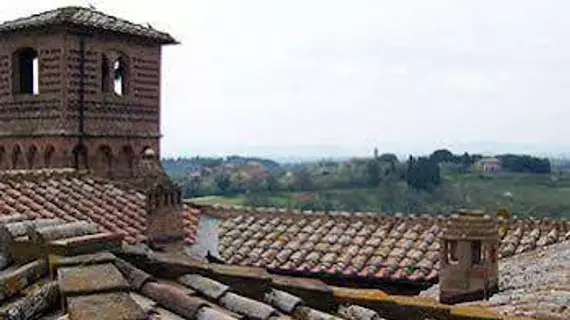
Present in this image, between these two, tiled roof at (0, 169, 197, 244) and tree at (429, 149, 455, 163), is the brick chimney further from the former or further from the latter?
tree at (429, 149, 455, 163)

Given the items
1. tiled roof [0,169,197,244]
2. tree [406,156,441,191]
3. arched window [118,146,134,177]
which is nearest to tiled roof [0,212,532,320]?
tiled roof [0,169,197,244]

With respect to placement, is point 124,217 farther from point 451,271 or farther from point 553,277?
point 553,277

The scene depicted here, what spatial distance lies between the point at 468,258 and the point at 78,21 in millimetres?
12438

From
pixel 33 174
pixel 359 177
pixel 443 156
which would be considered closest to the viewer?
pixel 33 174

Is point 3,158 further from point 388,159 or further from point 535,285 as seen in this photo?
point 388,159

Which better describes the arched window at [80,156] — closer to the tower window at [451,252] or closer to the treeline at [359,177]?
the tower window at [451,252]

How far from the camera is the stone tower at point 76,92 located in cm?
1945

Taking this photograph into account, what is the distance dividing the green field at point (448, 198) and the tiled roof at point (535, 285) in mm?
28981

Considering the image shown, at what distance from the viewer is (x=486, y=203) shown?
49.3 meters

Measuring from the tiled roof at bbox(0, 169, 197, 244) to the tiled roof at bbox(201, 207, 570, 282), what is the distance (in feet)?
12.1

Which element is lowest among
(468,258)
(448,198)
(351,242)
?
(448,198)

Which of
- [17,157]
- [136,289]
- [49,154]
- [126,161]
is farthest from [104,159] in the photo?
[136,289]

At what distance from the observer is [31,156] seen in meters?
20.1

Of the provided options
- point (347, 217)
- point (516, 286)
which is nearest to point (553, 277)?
point (516, 286)
